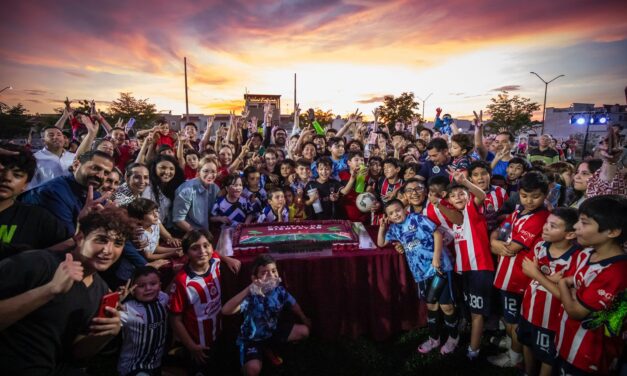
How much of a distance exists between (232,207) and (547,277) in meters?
3.55

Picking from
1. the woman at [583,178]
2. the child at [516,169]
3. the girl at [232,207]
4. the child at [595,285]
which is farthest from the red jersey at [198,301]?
the woman at [583,178]

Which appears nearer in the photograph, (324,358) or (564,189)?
(324,358)

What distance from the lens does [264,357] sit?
3.18m

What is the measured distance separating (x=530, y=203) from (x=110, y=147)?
6161 mm

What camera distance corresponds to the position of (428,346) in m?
3.36

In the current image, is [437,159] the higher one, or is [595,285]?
[437,159]

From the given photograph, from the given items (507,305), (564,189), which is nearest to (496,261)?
(507,305)

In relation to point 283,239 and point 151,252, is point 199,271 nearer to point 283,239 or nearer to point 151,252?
point 151,252

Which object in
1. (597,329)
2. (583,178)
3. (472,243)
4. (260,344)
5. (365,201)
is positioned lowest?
(260,344)

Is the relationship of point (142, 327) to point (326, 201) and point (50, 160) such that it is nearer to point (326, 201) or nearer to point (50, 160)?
point (326, 201)

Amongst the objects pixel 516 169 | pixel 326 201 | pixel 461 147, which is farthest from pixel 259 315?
pixel 516 169

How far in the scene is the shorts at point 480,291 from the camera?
10.2ft

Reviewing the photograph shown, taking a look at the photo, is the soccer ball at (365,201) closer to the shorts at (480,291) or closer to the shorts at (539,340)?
the shorts at (480,291)

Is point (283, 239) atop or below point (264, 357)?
atop
